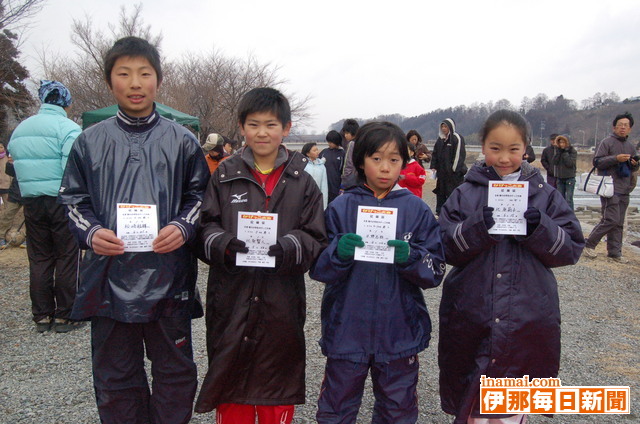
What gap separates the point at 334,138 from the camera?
27.3 ft

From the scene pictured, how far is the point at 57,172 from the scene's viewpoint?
410 cm

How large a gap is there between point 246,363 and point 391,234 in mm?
989

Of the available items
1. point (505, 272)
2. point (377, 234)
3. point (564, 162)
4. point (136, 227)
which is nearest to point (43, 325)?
point (136, 227)

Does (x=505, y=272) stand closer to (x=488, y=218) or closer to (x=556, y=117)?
(x=488, y=218)

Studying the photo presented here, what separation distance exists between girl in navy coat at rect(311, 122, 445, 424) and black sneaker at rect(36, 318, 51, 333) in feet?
10.7

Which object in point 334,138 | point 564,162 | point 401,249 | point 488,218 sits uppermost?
point 334,138

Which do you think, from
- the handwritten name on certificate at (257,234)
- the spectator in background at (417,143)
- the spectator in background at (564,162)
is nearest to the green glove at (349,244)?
the handwritten name on certificate at (257,234)

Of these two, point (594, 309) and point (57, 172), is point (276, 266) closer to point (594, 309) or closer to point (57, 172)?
point (57, 172)

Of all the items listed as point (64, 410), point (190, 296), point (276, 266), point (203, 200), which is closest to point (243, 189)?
point (203, 200)

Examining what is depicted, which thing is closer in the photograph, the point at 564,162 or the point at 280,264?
the point at 280,264

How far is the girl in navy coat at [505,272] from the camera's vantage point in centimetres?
221

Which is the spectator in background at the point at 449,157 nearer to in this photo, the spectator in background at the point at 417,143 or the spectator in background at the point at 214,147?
the spectator in background at the point at 417,143

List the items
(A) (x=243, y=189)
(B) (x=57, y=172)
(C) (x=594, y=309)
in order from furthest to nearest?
(C) (x=594, y=309) → (B) (x=57, y=172) → (A) (x=243, y=189)

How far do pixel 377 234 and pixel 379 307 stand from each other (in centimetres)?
38
